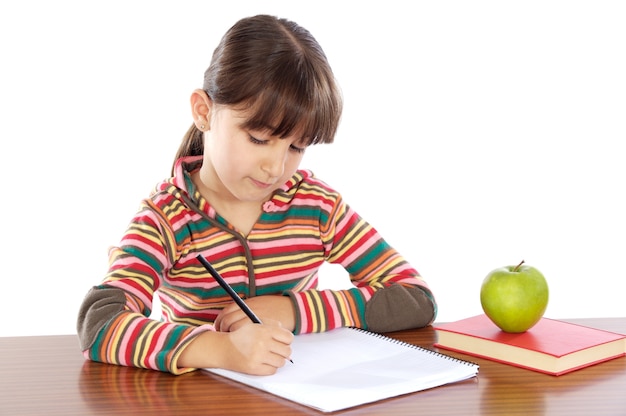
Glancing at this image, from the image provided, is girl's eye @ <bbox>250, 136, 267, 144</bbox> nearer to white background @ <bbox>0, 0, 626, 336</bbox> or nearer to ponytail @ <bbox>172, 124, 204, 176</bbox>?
ponytail @ <bbox>172, 124, 204, 176</bbox>

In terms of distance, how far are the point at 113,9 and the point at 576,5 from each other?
4.91 feet

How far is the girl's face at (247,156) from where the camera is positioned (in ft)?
5.01

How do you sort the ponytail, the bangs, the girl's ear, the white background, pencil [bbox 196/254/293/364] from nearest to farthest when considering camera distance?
1. pencil [bbox 196/254/293/364]
2. the bangs
3. the girl's ear
4. the ponytail
5. the white background

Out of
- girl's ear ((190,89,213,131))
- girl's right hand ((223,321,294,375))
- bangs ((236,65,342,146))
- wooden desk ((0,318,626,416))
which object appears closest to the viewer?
wooden desk ((0,318,626,416))

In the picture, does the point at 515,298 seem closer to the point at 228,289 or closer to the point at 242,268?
the point at 228,289

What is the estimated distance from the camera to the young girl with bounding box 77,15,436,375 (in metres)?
1.37

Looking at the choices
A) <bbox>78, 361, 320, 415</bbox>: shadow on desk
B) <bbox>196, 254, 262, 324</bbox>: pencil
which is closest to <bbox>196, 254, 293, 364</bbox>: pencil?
<bbox>196, 254, 262, 324</bbox>: pencil

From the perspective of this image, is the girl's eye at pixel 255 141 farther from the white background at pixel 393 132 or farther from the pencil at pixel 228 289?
the white background at pixel 393 132

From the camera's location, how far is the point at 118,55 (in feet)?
8.96

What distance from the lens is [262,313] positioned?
1.52 metres

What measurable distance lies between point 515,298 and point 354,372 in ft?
0.93

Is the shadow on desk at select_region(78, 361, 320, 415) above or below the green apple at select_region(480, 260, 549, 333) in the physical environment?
below

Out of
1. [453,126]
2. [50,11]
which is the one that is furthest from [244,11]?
[453,126]

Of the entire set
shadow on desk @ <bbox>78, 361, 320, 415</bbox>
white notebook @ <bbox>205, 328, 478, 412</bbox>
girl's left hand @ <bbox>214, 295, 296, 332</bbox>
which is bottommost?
shadow on desk @ <bbox>78, 361, 320, 415</bbox>
